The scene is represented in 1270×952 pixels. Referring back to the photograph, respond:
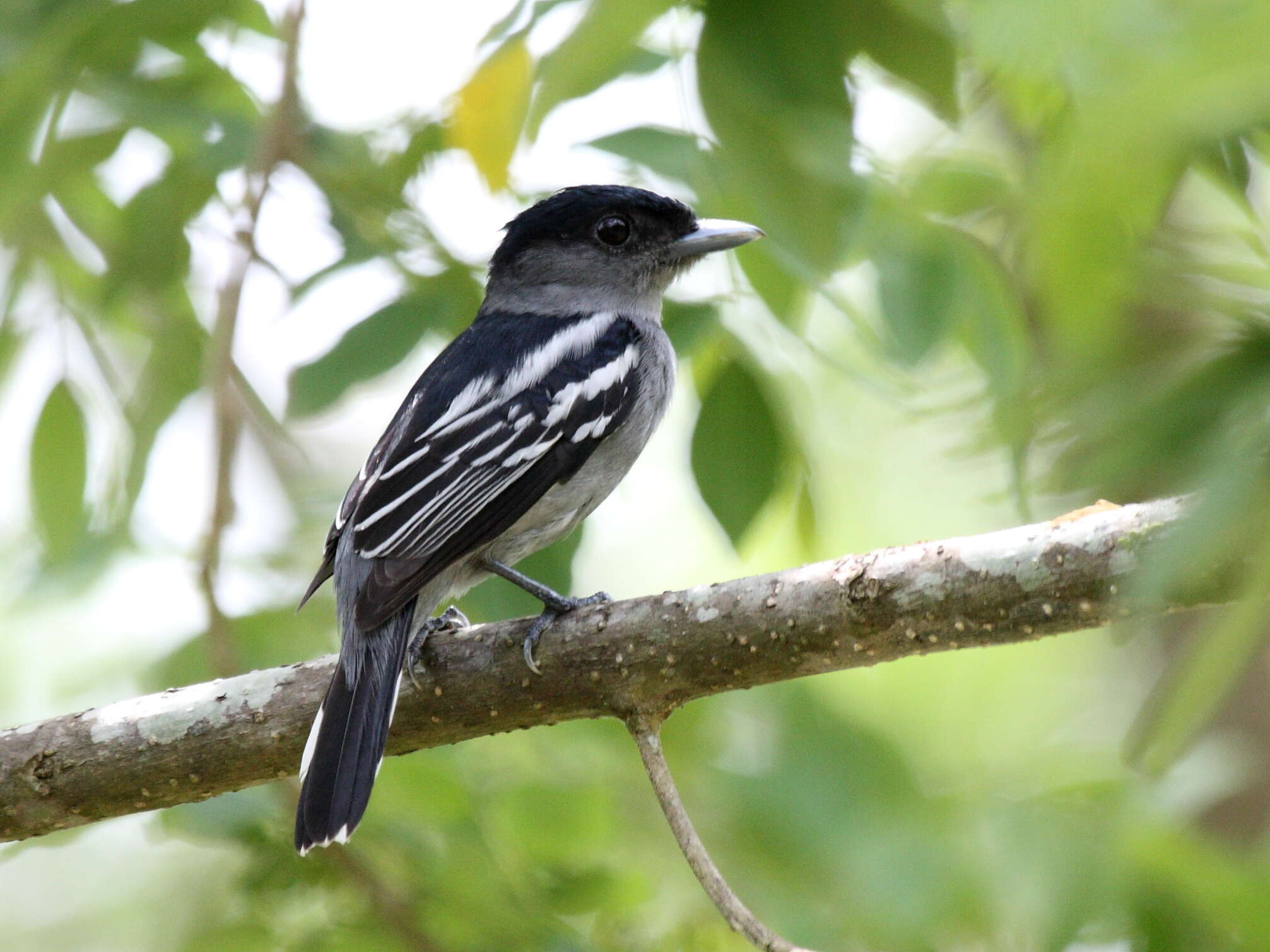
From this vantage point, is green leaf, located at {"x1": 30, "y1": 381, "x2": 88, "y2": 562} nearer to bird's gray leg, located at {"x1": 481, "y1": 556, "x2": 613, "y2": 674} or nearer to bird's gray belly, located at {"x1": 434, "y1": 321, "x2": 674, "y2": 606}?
bird's gray belly, located at {"x1": 434, "y1": 321, "x2": 674, "y2": 606}

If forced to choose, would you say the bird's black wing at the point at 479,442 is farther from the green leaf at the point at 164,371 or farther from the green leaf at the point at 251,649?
the green leaf at the point at 164,371

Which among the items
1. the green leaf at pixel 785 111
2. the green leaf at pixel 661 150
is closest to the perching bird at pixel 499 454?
the green leaf at pixel 661 150

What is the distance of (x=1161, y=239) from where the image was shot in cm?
298

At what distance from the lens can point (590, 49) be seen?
219 centimetres

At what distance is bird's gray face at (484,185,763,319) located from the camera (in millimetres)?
4730

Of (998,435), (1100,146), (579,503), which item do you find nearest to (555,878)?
(579,503)

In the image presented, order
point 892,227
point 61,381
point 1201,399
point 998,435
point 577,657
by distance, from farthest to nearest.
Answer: point 61,381 → point 892,227 → point 577,657 → point 998,435 → point 1201,399

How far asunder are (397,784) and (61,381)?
5.37 feet

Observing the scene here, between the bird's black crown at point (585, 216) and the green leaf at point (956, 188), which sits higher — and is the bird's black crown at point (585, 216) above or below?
below

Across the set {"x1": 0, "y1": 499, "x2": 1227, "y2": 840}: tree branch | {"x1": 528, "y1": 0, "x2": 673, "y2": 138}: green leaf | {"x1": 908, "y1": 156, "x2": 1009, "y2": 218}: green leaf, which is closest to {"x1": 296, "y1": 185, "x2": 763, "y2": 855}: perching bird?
{"x1": 0, "y1": 499, "x2": 1227, "y2": 840}: tree branch

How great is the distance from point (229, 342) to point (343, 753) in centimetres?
151

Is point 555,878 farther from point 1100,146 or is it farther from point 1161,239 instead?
point 1100,146

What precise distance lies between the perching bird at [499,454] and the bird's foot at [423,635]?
2 cm

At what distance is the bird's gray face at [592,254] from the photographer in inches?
186
